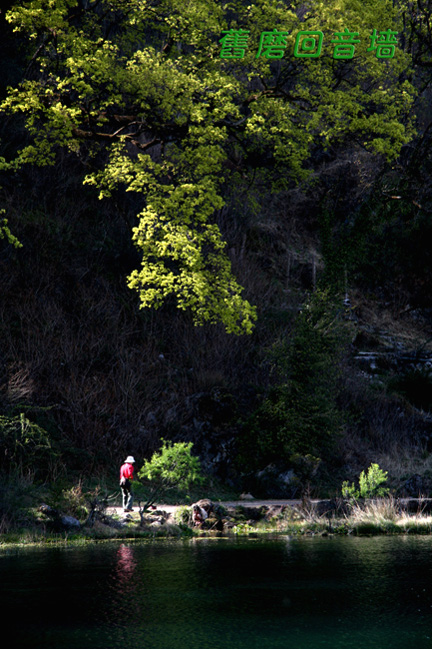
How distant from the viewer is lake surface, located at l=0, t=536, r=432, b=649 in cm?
788

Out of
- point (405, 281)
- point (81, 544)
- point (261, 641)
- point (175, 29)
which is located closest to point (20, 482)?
point (81, 544)

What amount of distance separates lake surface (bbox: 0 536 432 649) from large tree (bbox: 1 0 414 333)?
11.6 meters

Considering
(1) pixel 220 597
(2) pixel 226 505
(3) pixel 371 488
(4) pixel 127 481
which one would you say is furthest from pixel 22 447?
(1) pixel 220 597

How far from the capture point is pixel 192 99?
1048 inches

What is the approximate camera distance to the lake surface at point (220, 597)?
7.88m

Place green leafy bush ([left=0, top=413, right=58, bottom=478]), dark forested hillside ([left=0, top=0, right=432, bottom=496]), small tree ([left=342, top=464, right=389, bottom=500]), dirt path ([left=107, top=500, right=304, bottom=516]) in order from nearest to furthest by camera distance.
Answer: dirt path ([left=107, top=500, right=304, bottom=516]), small tree ([left=342, top=464, right=389, bottom=500]), green leafy bush ([left=0, top=413, right=58, bottom=478]), dark forested hillside ([left=0, top=0, right=432, bottom=496])

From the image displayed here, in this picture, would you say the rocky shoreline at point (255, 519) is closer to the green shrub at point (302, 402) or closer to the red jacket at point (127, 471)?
the red jacket at point (127, 471)

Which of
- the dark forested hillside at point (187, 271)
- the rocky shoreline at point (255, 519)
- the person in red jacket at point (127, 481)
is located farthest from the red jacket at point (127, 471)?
the dark forested hillside at point (187, 271)

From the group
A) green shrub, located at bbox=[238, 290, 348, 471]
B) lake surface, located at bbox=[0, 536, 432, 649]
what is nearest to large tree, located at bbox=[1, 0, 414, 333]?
green shrub, located at bbox=[238, 290, 348, 471]

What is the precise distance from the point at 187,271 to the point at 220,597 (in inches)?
619

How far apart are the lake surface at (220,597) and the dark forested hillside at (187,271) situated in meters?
8.38

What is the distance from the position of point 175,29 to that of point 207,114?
4912mm

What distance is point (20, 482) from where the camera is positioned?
731 inches

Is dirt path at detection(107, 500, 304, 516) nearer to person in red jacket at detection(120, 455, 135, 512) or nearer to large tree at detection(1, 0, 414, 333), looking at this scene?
person in red jacket at detection(120, 455, 135, 512)
